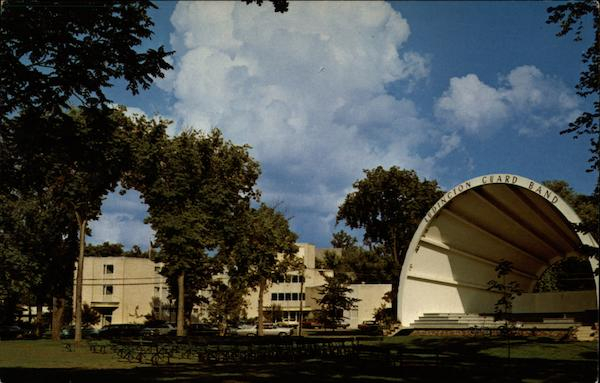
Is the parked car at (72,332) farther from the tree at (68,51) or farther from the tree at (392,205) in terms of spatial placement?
the tree at (68,51)

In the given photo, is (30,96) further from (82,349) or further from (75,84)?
(82,349)

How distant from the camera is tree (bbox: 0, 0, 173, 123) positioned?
40.9 feet

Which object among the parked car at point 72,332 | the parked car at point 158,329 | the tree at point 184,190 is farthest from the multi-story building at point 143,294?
the tree at point 184,190

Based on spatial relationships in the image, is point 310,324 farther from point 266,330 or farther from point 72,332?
point 72,332

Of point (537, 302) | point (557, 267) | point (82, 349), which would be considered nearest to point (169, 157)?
point (82, 349)

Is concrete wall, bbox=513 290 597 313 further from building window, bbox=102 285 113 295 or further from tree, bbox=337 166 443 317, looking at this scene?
building window, bbox=102 285 113 295

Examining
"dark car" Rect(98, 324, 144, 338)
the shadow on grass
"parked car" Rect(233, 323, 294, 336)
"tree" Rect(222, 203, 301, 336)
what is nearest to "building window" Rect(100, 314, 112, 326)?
"dark car" Rect(98, 324, 144, 338)

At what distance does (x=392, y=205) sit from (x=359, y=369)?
142 ft

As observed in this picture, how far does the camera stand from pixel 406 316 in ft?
133

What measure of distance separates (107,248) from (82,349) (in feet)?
262

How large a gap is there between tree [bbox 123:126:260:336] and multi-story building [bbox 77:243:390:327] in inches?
971

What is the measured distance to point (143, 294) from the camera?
73.6 meters

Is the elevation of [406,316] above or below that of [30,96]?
below

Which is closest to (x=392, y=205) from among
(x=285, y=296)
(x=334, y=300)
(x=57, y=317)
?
(x=334, y=300)
